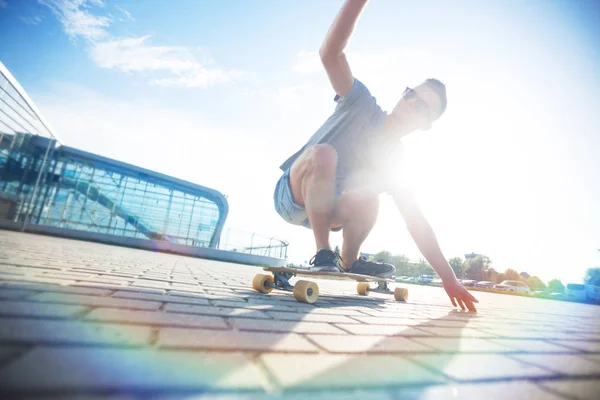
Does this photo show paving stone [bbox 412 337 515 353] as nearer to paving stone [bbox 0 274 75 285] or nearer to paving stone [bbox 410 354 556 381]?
paving stone [bbox 410 354 556 381]

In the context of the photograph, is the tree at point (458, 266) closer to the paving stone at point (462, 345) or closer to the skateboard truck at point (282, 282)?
the skateboard truck at point (282, 282)

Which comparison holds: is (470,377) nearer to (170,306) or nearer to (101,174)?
(170,306)

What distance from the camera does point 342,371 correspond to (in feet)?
2.09

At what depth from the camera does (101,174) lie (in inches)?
769

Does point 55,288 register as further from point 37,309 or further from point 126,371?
point 126,371

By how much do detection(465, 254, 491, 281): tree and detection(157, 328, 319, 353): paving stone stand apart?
191 feet

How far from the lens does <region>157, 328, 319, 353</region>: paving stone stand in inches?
27.3

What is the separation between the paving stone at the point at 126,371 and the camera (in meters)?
0.42

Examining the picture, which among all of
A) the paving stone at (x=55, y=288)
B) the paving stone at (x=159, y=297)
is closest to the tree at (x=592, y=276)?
the paving stone at (x=159, y=297)

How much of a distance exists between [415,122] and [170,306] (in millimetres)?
2510

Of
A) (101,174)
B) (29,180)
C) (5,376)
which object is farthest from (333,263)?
(101,174)

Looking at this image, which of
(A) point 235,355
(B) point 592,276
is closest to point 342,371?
(A) point 235,355

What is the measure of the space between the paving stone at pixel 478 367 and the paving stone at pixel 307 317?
476mm

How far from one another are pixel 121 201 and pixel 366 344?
2367 centimetres
